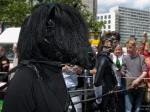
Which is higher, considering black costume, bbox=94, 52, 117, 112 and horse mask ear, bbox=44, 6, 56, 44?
horse mask ear, bbox=44, 6, 56, 44

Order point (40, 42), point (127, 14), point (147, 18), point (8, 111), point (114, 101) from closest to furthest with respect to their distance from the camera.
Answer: point (8, 111)
point (40, 42)
point (114, 101)
point (127, 14)
point (147, 18)

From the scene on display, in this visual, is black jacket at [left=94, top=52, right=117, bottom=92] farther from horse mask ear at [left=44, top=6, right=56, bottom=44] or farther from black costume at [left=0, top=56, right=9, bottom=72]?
horse mask ear at [left=44, top=6, right=56, bottom=44]

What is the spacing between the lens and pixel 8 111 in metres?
1.82

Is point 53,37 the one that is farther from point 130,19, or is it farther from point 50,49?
point 130,19

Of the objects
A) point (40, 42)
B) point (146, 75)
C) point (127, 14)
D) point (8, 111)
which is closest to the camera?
point (8, 111)

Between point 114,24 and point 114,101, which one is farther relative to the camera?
point 114,24

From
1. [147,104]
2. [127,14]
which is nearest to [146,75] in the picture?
[147,104]

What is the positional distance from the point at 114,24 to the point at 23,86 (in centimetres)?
6696

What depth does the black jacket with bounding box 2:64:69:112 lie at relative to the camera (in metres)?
1.82

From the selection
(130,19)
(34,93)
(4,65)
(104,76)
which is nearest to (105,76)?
(104,76)

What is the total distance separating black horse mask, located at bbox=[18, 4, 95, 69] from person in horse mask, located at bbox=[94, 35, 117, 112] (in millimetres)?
5545

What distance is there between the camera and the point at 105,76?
771 centimetres

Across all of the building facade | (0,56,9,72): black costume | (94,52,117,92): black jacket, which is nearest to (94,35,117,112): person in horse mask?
(94,52,117,92): black jacket

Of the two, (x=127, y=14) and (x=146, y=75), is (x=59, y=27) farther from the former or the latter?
(x=127, y=14)
